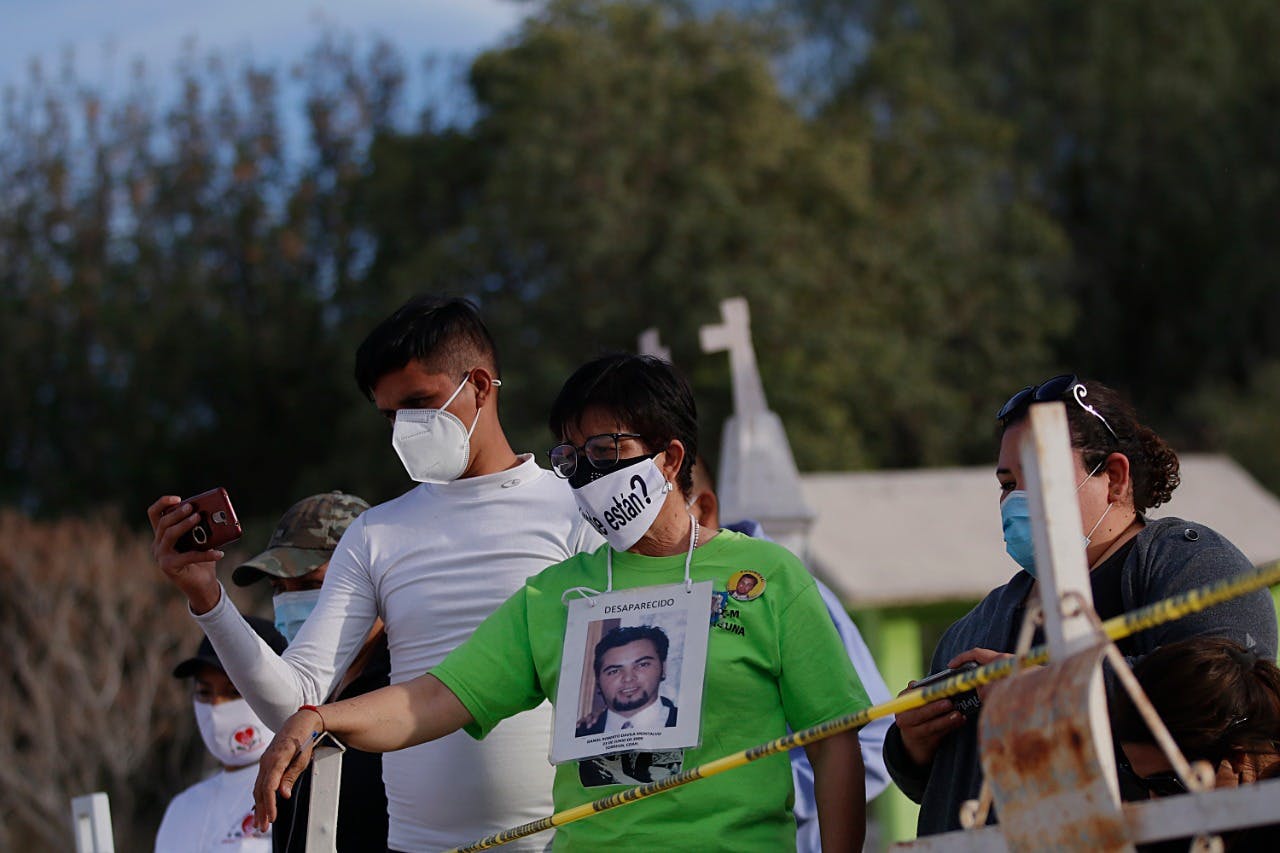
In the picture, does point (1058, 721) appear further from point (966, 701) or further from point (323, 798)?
point (323, 798)

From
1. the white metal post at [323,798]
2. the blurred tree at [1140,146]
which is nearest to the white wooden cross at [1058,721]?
the white metal post at [323,798]

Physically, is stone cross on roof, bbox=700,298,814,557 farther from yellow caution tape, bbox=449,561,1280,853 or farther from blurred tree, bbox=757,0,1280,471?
blurred tree, bbox=757,0,1280,471

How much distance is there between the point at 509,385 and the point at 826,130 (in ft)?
25.5

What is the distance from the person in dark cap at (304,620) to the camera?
163 inches

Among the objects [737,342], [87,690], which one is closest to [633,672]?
[737,342]

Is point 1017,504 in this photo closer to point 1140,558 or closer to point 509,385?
point 1140,558

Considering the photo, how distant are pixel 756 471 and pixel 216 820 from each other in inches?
123

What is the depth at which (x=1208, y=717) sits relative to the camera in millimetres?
2822

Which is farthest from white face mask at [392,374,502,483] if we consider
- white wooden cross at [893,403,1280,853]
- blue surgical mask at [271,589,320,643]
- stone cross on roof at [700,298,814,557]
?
stone cross on roof at [700,298,814,557]

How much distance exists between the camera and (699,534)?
3.36 m

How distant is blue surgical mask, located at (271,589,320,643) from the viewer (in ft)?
14.8

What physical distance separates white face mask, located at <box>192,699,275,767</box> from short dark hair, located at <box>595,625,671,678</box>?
203 cm

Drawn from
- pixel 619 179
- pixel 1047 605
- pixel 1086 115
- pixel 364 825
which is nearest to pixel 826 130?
pixel 619 179

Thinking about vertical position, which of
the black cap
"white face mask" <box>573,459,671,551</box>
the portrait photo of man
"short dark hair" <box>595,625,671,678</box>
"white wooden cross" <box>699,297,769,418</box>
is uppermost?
"white wooden cross" <box>699,297,769,418</box>
